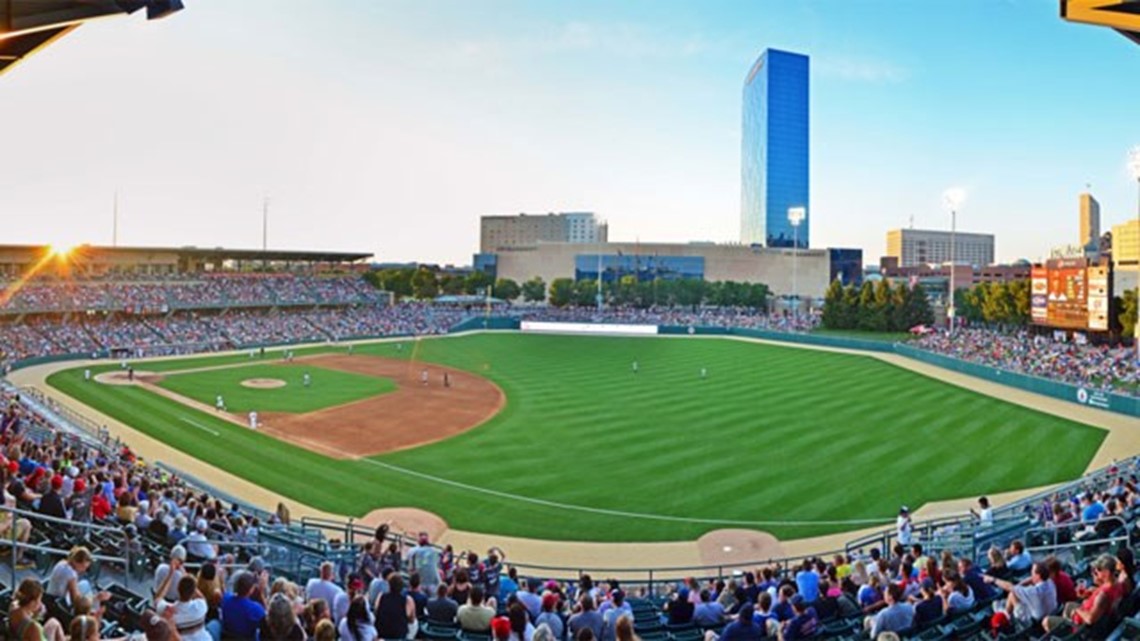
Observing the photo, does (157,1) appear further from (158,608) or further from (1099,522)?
(1099,522)

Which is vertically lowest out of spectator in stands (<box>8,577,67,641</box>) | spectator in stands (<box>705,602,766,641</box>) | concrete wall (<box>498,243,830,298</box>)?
spectator in stands (<box>705,602,766,641</box>)

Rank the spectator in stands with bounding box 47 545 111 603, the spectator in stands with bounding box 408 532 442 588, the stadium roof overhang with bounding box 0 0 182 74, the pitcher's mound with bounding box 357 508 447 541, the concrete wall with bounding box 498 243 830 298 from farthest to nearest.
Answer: the concrete wall with bounding box 498 243 830 298 → the pitcher's mound with bounding box 357 508 447 541 → the spectator in stands with bounding box 408 532 442 588 → the stadium roof overhang with bounding box 0 0 182 74 → the spectator in stands with bounding box 47 545 111 603

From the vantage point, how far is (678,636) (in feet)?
30.7

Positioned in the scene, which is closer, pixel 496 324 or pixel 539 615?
pixel 539 615

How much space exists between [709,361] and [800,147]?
13608 centimetres

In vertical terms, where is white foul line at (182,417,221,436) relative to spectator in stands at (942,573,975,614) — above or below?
below

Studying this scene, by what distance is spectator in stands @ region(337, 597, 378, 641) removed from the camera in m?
6.77

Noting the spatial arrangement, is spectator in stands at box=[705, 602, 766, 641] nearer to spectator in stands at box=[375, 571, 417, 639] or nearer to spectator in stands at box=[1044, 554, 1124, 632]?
spectator in stands at box=[1044, 554, 1124, 632]

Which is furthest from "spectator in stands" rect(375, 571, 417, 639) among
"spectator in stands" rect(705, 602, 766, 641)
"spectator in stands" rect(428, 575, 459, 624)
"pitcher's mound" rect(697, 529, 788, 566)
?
"pitcher's mound" rect(697, 529, 788, 566)

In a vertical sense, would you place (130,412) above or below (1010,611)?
below

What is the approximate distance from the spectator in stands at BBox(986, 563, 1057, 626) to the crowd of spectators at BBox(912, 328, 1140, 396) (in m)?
34.9

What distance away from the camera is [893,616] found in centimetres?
801

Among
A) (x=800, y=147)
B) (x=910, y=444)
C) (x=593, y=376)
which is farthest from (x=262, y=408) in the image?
(x=800, y=147)

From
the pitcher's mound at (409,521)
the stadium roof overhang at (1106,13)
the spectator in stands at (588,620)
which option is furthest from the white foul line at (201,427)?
the stadium roof overhang at (1106,13)
